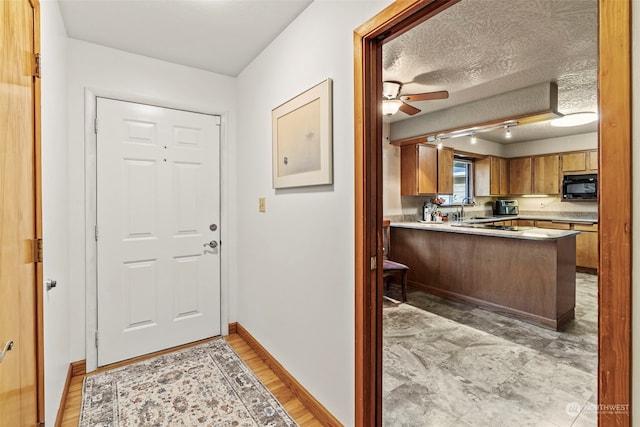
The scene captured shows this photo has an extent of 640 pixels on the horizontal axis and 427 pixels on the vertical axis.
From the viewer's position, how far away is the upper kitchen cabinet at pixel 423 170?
4402 millimetres

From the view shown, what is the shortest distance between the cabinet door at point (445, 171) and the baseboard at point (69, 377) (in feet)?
14.9

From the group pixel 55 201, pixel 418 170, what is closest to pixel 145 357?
pixel 55 201

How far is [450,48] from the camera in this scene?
2232 mm

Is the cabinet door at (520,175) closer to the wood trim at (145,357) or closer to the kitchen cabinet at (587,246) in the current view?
Result: the kitchen cabinet at (587,246)

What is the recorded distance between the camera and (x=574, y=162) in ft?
17.4

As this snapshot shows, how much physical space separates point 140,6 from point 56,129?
33.9 inches

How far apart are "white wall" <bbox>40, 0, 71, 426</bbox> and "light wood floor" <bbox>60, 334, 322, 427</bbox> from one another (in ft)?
0.55

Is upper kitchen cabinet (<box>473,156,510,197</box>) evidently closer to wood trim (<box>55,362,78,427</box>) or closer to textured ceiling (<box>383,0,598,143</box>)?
textured ceiling (<box>383,0,598,143</box>)

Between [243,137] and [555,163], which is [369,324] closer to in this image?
[243,137]

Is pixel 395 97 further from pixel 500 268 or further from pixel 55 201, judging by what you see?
pixel 55 201

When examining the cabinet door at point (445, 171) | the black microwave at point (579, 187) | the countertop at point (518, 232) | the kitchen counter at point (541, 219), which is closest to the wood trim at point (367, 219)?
the countertop at point (518, 232)

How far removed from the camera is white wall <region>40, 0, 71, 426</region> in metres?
1.39

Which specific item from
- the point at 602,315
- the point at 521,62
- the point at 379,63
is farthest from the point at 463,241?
the point at 602,315

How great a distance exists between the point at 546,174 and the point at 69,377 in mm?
7155
